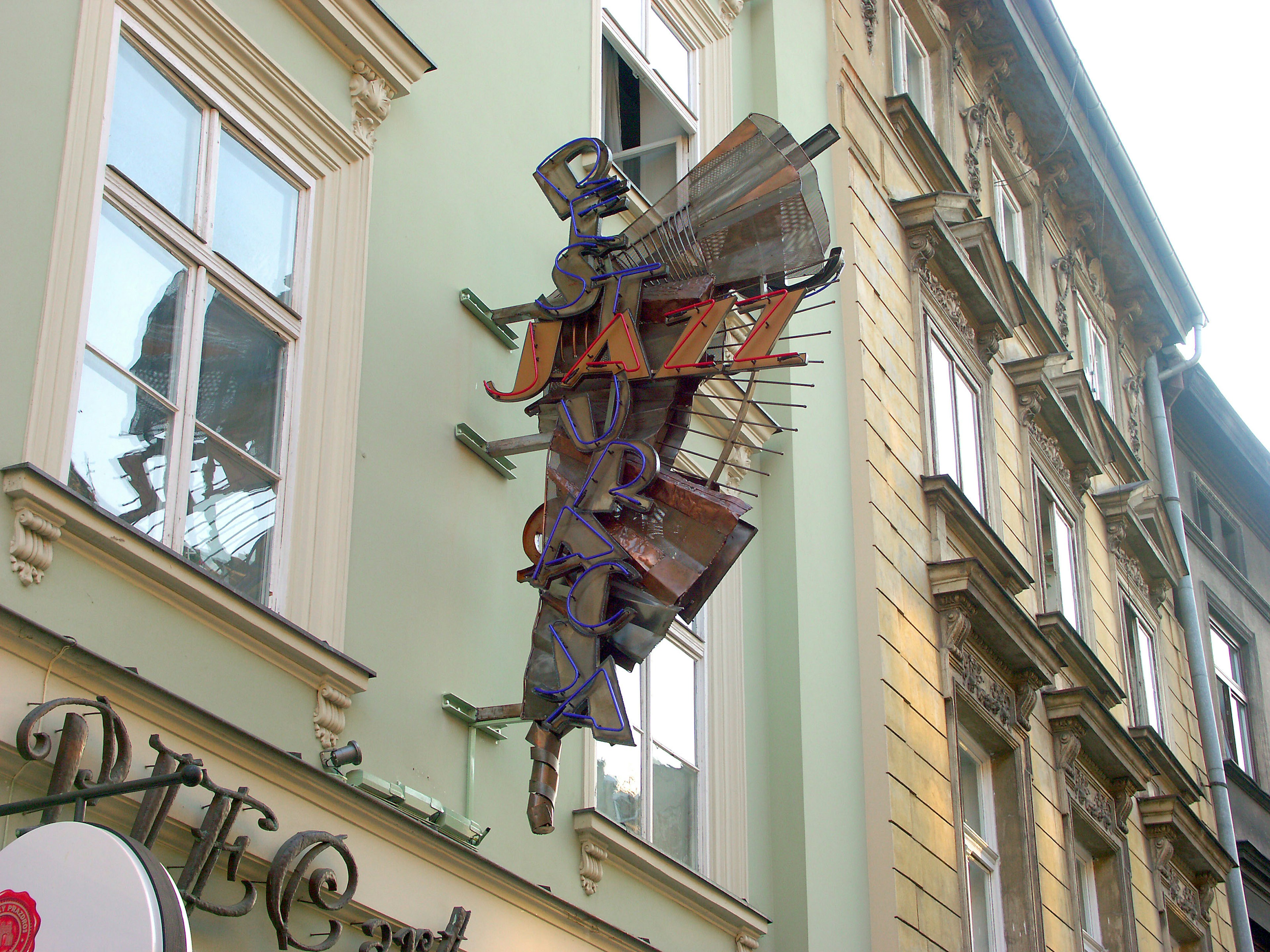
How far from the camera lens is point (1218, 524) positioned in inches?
889

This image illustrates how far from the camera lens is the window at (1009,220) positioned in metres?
17.1

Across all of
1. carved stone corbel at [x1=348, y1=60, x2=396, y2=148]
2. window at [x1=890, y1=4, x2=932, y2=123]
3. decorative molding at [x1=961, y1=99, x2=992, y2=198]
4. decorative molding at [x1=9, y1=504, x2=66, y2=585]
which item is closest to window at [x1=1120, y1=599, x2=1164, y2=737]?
decorative molding at [x1=961, y1=99, x2=992, y2=198]

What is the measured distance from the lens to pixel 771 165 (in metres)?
7.51

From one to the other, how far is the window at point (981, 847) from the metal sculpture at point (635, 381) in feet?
16.7

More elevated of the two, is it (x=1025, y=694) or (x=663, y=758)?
(x=1025, y=694)

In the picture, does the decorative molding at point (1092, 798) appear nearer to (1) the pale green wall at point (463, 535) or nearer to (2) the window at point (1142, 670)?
(2) the window at point (1142, 670)

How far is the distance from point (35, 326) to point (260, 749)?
5.04 feet

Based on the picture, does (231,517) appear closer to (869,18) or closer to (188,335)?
(188,335)

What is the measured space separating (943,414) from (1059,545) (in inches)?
119

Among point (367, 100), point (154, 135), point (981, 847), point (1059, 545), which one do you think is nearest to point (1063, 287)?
point (1059, 545)

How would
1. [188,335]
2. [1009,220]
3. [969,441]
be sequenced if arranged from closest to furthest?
[188,335] < [969,441] < [1009,220]

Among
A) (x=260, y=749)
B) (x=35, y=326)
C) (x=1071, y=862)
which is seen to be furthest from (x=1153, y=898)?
(x=35, y=326)

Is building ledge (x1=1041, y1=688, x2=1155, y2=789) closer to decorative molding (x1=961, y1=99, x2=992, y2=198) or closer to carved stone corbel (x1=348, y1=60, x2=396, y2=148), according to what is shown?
decorative molding (x1=961, y1=99, x2=992, y2=198)

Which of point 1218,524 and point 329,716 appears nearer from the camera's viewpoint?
point 329,716
